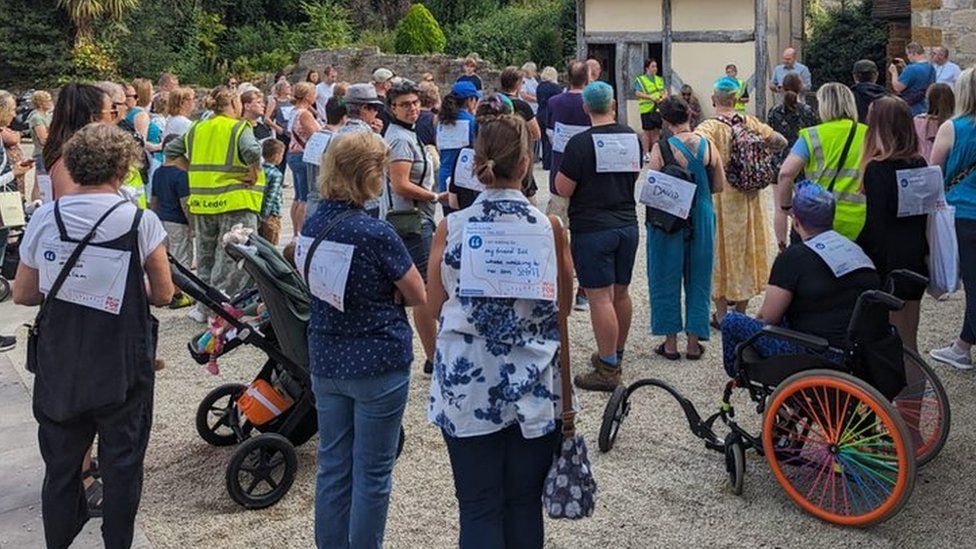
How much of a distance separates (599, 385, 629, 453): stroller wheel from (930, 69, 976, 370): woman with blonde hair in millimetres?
2248

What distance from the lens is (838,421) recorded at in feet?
14.3

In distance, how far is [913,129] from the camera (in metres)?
5.21

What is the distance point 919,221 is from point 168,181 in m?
5.60

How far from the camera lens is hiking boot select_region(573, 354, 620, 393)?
6.20 meters

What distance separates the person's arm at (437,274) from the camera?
140 inches

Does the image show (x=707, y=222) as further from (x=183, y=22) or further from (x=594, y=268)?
(x=183, y=22)

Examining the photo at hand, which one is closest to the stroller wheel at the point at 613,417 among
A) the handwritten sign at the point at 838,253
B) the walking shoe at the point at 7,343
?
the handwritten sign at the point at 838,253

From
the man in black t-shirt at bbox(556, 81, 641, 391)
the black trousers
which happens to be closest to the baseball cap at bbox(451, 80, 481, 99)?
the man in black t-shirt at bbox(556, 81, 641, 391)

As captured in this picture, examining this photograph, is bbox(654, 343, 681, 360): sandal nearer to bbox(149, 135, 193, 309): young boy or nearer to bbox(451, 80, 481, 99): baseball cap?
bbox(451, 80, 481, 99): baseball cap

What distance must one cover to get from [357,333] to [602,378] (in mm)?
2777

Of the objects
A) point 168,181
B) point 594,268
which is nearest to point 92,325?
point 594,268

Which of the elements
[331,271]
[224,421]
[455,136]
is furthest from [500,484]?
[455,136]

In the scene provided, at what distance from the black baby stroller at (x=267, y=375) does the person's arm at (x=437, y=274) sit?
1.34 m

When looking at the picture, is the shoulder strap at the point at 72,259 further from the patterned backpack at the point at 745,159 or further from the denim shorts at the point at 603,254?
the patterned backpack at the point at 745,159
